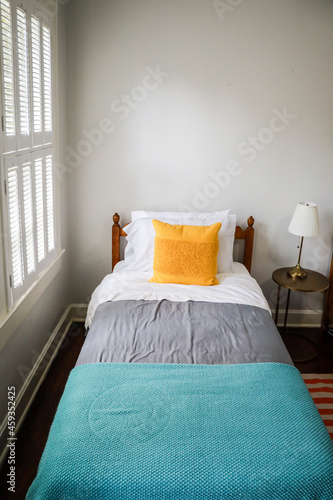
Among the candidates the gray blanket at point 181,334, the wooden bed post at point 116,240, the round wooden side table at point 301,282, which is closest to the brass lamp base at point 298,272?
the round wooden side table at point 301,282

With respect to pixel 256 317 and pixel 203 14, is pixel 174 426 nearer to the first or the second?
pixel 256 317

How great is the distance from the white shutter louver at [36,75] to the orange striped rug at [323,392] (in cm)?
241

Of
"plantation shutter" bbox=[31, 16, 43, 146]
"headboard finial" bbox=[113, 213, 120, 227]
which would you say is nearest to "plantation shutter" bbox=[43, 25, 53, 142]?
"plantation shutter" bbox=[31, 16, 43, 146]

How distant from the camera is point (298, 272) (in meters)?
3.49

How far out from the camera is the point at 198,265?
3078mm

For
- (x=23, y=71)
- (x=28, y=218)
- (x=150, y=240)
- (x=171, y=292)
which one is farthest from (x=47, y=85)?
(x=171, y=292)

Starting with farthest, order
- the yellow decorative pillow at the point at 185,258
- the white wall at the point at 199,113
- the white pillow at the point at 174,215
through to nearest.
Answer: the white pillow at the point at 174,215 → the white wall at the point at 199,113 → the yellow decorative pillow at the point at 185,258

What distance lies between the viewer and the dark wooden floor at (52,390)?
2.24 metres

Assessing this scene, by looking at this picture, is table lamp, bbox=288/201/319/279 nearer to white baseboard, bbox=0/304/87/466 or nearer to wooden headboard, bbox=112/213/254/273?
wooden headboard, bbox=112/213/254/273

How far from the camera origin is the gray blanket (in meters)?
2.29

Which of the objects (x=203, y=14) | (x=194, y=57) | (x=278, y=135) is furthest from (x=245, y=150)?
(x=203, y=14)

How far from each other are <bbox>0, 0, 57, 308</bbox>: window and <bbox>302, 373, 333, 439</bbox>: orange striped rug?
1.94 meters

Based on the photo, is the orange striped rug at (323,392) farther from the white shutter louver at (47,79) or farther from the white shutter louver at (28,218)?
the white shutter louver at (47,79)

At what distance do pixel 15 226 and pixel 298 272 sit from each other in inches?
85.0
